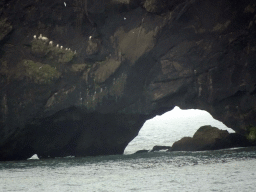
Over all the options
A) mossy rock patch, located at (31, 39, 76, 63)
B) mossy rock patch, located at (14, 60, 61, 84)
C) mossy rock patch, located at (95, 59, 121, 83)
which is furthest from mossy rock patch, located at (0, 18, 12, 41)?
mossy rock patch, located at (95, 59, 121, 83)

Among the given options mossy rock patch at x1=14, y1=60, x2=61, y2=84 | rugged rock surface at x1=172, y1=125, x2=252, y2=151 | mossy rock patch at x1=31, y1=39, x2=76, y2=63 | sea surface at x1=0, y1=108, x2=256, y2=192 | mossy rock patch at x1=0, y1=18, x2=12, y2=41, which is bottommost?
sea surface at x1=0, y1=108, x2=256, y2=192

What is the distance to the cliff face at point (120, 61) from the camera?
37.2 m

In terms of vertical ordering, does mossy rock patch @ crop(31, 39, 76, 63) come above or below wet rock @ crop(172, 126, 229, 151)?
above

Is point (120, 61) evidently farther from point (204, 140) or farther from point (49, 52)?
point (204, 140)

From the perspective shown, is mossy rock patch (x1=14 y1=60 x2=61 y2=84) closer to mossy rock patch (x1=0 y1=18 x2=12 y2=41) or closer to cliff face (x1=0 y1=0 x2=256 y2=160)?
cliff face (x1=0 y1=0 x2=256 y2=160)

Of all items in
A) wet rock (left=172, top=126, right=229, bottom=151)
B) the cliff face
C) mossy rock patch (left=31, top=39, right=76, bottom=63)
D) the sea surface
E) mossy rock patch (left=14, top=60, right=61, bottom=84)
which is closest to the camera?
the sea surface

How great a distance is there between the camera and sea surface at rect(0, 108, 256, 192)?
897 inches

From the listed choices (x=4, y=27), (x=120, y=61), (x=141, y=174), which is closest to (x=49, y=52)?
(x=4, y=27)

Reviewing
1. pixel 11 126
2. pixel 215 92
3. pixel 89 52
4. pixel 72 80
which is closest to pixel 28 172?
pixel 11 126

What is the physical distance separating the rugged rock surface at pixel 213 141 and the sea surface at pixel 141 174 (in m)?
2.72

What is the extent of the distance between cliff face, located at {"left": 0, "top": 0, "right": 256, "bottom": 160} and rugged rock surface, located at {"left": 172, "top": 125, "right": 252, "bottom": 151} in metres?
1.21

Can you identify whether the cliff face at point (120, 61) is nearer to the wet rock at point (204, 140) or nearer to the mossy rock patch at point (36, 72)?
the mossy rock patch at point (36, 72)

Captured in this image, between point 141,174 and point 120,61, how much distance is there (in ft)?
44.7

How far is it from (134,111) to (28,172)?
13.0m
